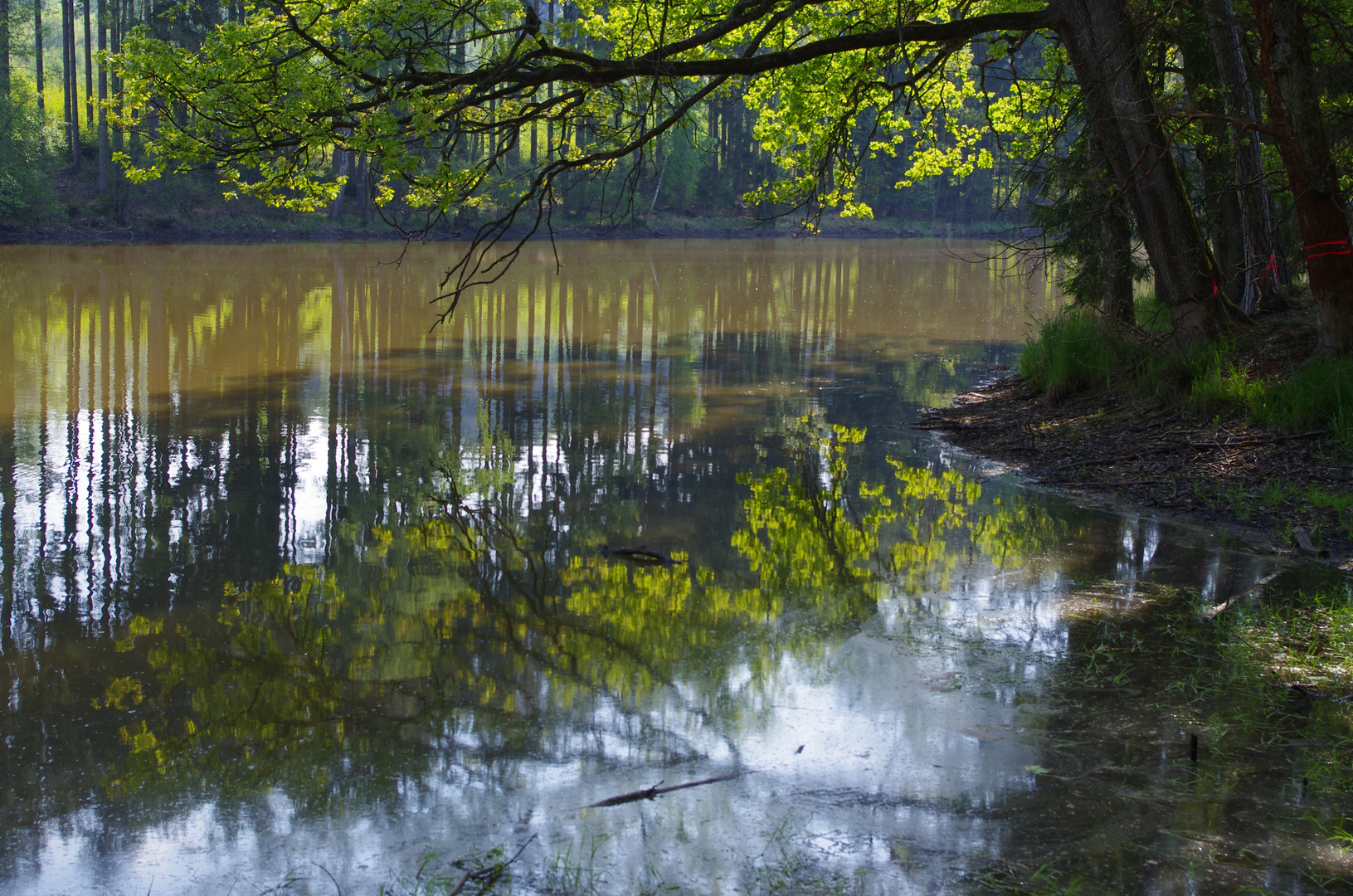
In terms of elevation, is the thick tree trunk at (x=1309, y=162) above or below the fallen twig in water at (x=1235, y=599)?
above

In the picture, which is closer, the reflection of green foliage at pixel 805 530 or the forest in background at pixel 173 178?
the reflection of green foliage at pixel 805 530

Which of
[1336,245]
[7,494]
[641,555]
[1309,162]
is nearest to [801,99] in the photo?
[1309,162]

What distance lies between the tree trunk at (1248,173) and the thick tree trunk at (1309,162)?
57.1 inches

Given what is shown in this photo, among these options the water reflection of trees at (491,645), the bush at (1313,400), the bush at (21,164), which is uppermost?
the bush at (21,164)

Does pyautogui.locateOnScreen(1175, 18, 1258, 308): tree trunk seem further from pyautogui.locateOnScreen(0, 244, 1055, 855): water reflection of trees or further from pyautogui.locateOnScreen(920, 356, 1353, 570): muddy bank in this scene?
pyautogui.locateOnScreen(0, 244, 1055, 855): water reflection of trees

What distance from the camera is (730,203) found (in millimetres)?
68375

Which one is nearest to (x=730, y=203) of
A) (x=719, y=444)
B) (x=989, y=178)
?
(x=989, y=178)

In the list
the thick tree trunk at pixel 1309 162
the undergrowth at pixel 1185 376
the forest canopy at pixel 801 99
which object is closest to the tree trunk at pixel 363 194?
the forest canopy at pixel 801 99

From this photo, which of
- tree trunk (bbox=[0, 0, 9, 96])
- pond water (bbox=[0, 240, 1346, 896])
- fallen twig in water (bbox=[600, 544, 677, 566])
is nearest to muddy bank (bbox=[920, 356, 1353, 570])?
pond water (bbox=[0, 240, 1346, 896])

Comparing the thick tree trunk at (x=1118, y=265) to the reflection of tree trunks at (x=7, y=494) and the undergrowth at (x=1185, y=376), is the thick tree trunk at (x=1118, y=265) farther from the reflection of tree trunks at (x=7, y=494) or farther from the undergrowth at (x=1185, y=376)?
the reflection of tree trunks at (x=7, y=494)

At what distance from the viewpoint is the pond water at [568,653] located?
12.1 feet

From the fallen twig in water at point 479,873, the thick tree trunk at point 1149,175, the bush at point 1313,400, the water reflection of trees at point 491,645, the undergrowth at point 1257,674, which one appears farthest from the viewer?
the thick tree trunk at point 1149,175

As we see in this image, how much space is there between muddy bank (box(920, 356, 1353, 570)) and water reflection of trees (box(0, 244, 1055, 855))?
198 centimetres

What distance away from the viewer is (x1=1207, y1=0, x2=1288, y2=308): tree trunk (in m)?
10.5
